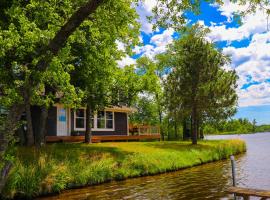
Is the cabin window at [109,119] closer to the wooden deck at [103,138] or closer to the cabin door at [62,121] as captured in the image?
the wooden deck at [103,138]

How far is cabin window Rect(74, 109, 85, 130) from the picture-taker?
33.4 meters

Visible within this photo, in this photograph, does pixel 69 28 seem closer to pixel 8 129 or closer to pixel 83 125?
pixel 8 129

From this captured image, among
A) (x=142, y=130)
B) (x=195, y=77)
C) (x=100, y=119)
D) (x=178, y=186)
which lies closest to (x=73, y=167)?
(x=178, y=186)

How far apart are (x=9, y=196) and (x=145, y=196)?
5.75 meters

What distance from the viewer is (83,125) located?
3412 centimetres

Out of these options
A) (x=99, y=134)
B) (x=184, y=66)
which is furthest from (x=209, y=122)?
(x=99, y=134)

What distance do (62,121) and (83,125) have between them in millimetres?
2945

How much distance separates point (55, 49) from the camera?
9.91 metres

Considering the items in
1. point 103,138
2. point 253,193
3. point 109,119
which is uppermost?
point 109,119

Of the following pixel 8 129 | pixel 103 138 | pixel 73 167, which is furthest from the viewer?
pixel 103 138

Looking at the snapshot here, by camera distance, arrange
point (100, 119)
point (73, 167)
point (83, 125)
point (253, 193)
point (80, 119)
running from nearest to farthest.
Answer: point (253, 193), point (73, 167), point (80, 119), point (83, 125), point (100, 119)

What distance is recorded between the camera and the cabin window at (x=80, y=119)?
33.4 metres

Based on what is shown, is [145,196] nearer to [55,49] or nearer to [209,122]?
[55,49]

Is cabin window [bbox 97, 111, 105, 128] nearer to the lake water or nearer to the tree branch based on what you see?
the lake water
